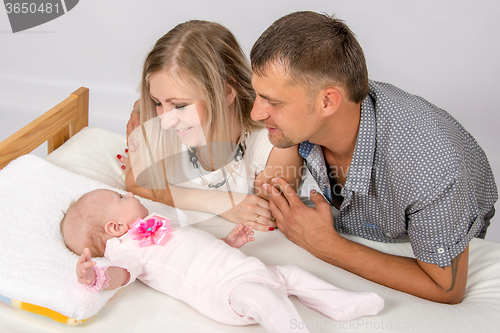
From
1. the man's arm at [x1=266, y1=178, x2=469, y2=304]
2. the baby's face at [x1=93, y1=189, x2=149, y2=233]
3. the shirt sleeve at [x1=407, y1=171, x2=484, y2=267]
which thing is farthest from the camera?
the baby's face at [x1=93, y1=189, x2=149, y2=233]

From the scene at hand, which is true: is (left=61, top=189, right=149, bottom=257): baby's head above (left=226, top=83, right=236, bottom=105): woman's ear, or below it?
below

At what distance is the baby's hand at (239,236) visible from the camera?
1713 mm

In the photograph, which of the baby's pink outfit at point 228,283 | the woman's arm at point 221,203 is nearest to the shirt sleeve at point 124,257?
the baby's pink outfit at point 228,283

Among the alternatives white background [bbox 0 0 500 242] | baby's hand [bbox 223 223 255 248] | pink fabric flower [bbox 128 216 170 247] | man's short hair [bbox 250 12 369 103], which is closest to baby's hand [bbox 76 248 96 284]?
pink fabric flower [bbox 128 216 170 247]

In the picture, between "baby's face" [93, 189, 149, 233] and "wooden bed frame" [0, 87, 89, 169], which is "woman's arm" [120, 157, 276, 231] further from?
"wooden bed frame" [0, 87, 89, 169]

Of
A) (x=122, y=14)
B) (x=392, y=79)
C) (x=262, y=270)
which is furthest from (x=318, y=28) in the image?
(x=122, y=14)

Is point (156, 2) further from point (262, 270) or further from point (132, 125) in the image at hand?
point (262, 270)

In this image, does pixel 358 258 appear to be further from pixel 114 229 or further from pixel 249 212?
pixel 114 229

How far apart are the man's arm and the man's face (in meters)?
0.33

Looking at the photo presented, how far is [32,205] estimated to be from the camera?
5.94 ft

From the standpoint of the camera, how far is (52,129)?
84.1 inches

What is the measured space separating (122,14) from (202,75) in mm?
1701

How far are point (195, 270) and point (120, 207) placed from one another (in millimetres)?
392

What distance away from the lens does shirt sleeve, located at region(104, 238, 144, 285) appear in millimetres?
1524
